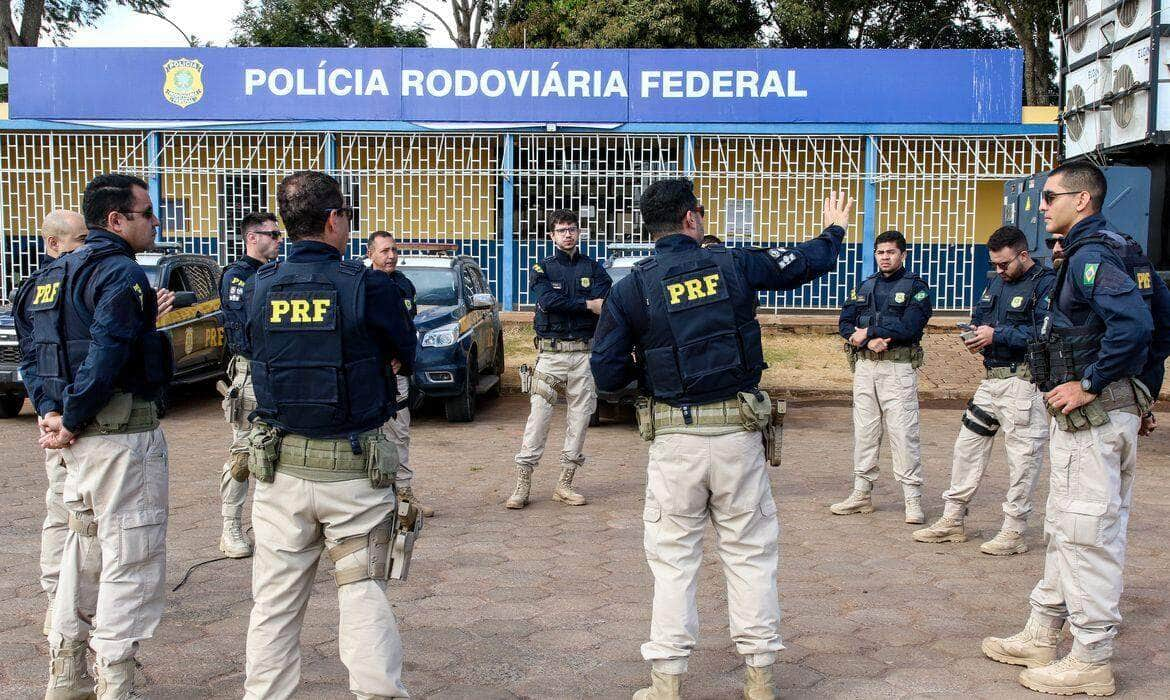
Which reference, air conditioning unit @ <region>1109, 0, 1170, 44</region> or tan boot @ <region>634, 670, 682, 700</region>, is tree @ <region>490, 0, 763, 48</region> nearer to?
air conditioning unit @ <region>1109, 0, 1170, 44</region>

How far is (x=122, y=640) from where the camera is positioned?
3.93 m

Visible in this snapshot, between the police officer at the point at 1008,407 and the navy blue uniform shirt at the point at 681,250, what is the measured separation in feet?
7.72

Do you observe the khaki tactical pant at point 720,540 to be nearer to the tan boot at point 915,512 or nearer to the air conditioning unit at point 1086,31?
the tan boot at point 915,512

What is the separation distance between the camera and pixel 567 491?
746 centimetres

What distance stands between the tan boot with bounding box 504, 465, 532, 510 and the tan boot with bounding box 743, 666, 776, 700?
11.2 feet

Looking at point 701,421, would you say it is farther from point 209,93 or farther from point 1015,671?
point 209,93

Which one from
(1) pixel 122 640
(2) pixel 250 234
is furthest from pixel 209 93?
(1) pixel 122 640

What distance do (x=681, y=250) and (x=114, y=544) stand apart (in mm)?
2400

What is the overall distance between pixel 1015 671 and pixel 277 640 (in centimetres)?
296

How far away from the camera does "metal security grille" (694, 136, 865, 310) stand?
18.2 metres

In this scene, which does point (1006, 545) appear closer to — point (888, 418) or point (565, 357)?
point (888, 418)

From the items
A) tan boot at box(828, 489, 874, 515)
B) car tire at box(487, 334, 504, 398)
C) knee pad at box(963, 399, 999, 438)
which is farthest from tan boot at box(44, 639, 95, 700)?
car tire at box(487, 334, 504, 398)

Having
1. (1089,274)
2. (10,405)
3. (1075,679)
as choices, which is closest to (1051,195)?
(1089,274)

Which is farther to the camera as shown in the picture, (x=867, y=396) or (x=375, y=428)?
(x=867, y=396)
